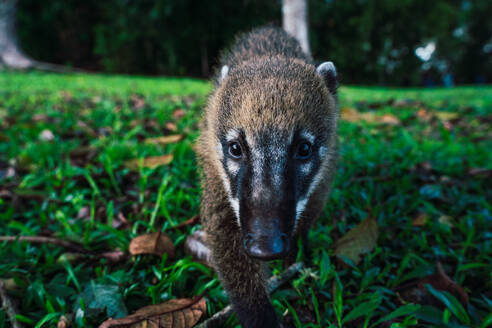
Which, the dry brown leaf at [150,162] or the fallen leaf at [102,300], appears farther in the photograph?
the dry brown leaf at [150,162]

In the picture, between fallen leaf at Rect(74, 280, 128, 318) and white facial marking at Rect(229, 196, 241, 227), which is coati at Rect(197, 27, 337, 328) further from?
fallen leaf at Rect(74, 280, 128, 318)

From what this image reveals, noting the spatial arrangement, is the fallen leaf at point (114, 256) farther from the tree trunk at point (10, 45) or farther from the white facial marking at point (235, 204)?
the tree trunk at point (10, 45)

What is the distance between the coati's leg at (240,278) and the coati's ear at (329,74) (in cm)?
115

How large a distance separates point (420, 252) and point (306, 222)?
0.78 m

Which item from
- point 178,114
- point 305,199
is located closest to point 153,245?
point 305,199

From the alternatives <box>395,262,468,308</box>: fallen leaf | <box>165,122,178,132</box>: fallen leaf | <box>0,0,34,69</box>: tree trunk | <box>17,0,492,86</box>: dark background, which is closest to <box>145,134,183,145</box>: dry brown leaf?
<box>165,122,178,132</box>: fallen leaf

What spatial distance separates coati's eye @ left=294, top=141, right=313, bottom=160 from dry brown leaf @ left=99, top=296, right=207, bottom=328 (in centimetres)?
91

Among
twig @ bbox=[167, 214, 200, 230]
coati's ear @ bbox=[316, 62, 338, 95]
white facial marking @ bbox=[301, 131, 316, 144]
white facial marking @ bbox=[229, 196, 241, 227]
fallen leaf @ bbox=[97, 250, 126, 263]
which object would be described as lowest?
fallen leaf @ bbox=[97, 250, 126, 263]

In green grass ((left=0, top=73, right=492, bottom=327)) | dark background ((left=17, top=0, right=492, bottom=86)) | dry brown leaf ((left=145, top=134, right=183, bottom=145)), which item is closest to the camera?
green grass ((left=0, top=73, right=492, bottom=327))

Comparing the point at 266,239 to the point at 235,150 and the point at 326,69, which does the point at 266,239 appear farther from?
the point at 326,69

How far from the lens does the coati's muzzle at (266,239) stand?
4.12 ft

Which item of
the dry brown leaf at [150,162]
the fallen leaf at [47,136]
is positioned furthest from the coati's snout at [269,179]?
the fallen leaf at [47,136]

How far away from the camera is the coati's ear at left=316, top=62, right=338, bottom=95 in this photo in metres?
2.09

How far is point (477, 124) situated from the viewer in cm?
469
